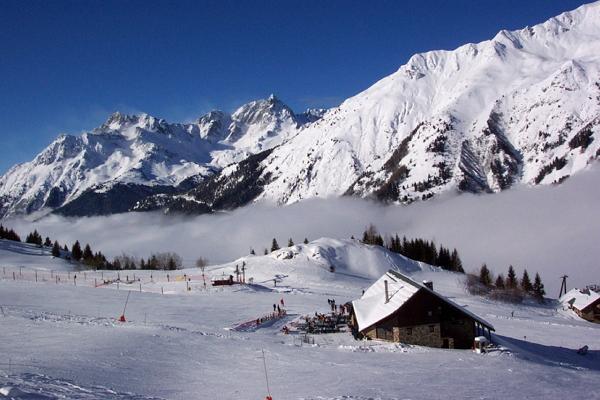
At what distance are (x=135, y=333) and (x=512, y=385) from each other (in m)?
22.2

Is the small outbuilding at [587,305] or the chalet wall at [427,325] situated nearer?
the chalet wall at [427,325]

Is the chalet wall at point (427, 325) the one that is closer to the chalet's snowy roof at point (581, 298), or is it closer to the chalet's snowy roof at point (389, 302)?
the chalet's snowy roof at point (389, 302)

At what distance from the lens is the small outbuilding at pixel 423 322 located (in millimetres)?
43406

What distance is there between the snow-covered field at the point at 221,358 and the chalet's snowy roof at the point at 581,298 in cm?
3847

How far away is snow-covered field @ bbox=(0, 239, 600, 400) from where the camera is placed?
23094mm

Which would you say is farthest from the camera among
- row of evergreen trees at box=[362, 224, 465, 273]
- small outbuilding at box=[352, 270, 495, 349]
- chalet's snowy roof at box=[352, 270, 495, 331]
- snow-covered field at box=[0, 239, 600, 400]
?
row of evergreen trees at box=[362, 224, 465, 273]

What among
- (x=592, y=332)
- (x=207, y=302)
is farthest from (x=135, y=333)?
(x=592, y=332)

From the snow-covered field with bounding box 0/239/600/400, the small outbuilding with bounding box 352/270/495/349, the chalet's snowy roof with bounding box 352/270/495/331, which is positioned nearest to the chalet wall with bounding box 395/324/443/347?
the small outbuilding with bounding box 352/270/495/349

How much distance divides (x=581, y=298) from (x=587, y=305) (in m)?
5.58

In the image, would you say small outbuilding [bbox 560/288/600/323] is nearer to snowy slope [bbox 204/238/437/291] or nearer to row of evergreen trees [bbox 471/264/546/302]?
row of evergreen trees [bbox 471/264/546/302]

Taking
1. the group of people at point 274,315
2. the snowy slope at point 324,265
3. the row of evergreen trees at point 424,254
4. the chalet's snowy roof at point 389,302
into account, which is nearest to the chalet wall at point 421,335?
the chalet's snowy roof at point 389,302

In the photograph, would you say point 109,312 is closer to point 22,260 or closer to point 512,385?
point 512,385

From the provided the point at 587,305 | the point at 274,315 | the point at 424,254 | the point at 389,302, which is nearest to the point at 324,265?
the point at 424,254

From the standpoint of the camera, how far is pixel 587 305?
96.9 metres
